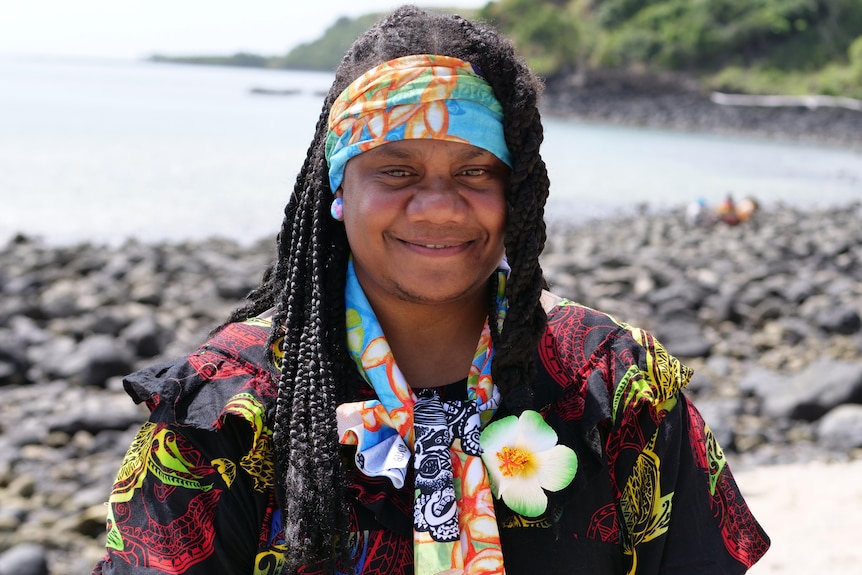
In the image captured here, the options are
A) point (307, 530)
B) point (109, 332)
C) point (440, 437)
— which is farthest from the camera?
point (109, 332)

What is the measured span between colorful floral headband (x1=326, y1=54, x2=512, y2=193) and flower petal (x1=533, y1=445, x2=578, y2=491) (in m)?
0.58

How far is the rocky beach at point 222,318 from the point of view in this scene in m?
4.94

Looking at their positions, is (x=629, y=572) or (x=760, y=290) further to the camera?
(x=760, y=290)

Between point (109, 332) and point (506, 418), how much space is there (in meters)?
6.34

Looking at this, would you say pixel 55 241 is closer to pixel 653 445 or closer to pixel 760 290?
pixel 760 290

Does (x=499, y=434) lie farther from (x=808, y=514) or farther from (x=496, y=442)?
(x=808, y=514)

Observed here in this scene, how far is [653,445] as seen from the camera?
183 centimetres

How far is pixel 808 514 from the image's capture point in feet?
14.1

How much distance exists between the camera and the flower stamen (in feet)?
5.85

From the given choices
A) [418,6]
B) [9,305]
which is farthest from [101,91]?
[418,6]

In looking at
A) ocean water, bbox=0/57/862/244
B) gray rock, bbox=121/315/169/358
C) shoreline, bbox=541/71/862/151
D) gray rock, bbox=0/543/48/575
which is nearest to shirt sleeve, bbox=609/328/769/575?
gray rock, bbox=0/543/48/575

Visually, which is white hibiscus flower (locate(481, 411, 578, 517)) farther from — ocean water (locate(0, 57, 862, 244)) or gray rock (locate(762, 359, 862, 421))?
ocean water (locate(0, 57, 862, 244))

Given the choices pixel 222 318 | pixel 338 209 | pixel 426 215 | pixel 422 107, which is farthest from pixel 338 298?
pixel 222 318

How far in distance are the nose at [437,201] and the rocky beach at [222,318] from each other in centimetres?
295
